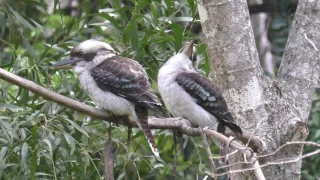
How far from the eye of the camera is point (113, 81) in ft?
10.8

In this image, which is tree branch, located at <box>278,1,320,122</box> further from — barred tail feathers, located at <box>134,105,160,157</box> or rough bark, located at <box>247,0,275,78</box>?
rough bark, located at <box>247,0,275,78</box>

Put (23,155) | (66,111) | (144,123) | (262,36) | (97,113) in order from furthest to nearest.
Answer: (262,36), (66,111), (23,155), (144,123), (97,113)

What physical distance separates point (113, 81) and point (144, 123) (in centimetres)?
33

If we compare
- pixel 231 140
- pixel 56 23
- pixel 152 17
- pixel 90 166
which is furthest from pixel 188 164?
pixel 56 23

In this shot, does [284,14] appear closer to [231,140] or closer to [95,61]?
[95,61]

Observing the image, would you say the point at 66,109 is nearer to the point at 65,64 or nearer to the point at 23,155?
the point at 65,64

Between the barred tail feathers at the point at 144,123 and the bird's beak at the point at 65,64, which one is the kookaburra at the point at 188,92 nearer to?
the barred tail feathers at the point at 144,123

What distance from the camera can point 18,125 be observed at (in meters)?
3.33

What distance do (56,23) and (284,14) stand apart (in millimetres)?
1474

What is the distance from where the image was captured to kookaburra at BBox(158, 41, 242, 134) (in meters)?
3.27

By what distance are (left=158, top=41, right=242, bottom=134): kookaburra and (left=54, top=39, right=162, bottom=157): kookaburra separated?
0.34 feet

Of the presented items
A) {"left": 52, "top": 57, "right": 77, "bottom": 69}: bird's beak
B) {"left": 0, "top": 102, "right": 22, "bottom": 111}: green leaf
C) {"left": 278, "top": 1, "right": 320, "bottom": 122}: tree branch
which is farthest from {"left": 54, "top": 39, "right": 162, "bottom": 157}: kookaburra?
{"left": 278, "top": 1, "right": 320, "bottom": 122}: tree branch

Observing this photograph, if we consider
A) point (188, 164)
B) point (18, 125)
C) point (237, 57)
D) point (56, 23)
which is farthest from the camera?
point (56, 23)

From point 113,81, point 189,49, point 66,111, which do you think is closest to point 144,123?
point 113,81
